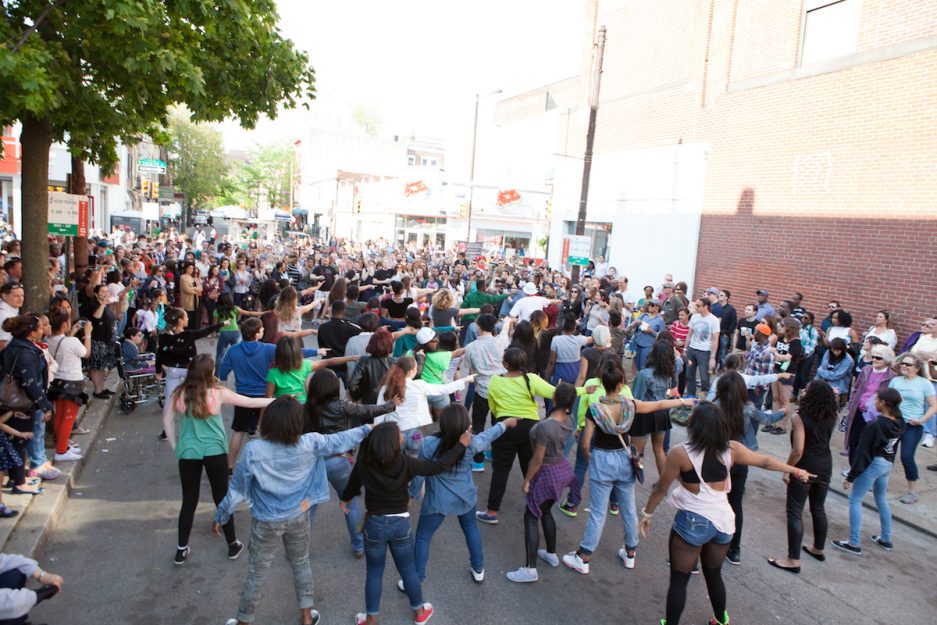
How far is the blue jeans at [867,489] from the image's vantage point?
5.80m

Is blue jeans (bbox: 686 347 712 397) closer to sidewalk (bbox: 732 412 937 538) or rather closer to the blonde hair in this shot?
sidewalk (bbox: 732 412 937 538)

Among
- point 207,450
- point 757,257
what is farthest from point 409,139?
point 207,450

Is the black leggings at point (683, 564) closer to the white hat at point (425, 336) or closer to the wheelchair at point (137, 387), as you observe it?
the white hat at point (425, 336)

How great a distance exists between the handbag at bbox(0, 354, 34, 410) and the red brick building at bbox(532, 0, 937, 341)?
1382 cm

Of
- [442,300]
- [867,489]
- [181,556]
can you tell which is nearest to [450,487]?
[181,556]

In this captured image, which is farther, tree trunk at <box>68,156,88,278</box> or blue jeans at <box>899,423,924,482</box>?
tree trunk at <box>68,156,88,278</box>

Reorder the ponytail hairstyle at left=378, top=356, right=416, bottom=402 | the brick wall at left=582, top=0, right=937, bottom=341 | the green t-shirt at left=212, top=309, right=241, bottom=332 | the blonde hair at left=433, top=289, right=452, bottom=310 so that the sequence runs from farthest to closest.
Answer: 1. the brick wall at left=582, top=0, right=937, bottom=341
2. the blonde hair at left=433, top=289, right=452, bottom=310
3. the green t-shirt at left=212, top=309, right=241, bottom=332
4. the ponytail hairstyle at left=378, top=356, right=416, bottom=402

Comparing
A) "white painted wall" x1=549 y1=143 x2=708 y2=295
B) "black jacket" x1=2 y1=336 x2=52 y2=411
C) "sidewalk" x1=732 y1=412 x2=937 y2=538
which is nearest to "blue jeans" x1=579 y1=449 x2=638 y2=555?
"sidewalk" x1=732 y1=412 x2=937 y2=538

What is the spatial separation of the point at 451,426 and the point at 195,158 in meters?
51.5

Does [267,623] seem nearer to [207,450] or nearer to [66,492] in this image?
[207,450]

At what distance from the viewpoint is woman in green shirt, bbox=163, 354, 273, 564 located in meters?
4.72

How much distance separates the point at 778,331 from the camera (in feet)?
32.6

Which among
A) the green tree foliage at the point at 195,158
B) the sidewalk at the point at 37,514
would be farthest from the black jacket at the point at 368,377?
the green tree foliage at the point at 195,158

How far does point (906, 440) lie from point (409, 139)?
65222 millimetres
